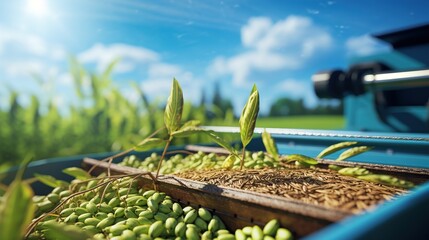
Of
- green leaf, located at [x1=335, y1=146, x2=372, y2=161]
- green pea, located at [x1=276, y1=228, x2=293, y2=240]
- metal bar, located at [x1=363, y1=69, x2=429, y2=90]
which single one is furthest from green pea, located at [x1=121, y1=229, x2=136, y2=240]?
metal bar, located at [x1=363, y1=69, x2=429, y2=90]

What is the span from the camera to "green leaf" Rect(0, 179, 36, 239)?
1.80 ft

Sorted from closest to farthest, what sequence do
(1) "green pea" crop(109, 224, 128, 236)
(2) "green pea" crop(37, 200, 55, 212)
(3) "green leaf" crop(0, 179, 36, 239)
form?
(3) "green leaf" crop(0, 179, 36, 239), (1) "green pea" crop(109, 224, 128, 236), (2) "green pea" crop(37, 200, 55, 212)

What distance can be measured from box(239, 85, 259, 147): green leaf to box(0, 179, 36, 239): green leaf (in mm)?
632

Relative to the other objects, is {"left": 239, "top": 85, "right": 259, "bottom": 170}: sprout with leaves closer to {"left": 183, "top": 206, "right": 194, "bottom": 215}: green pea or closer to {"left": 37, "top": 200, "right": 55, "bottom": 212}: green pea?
{"left": 183, "top": 206, "right": 194, "bottom": 215}: green pea

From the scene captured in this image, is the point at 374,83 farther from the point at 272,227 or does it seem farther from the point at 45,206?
the point at 45,206

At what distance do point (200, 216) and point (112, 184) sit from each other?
1.36ft

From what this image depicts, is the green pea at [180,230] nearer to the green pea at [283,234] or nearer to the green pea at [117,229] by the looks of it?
the green pea at [117,229]

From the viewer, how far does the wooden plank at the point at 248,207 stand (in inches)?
28.9

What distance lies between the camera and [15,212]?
0.56 m

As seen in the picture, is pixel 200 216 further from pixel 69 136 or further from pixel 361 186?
pixel 69 136

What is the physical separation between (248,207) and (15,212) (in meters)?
0.49

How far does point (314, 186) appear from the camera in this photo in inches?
38.1

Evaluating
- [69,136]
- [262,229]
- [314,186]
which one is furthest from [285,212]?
[69,136]

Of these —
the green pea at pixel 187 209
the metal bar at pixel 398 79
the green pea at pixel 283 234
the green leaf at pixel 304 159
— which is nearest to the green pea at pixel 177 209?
the green pea at pixel 187 209
